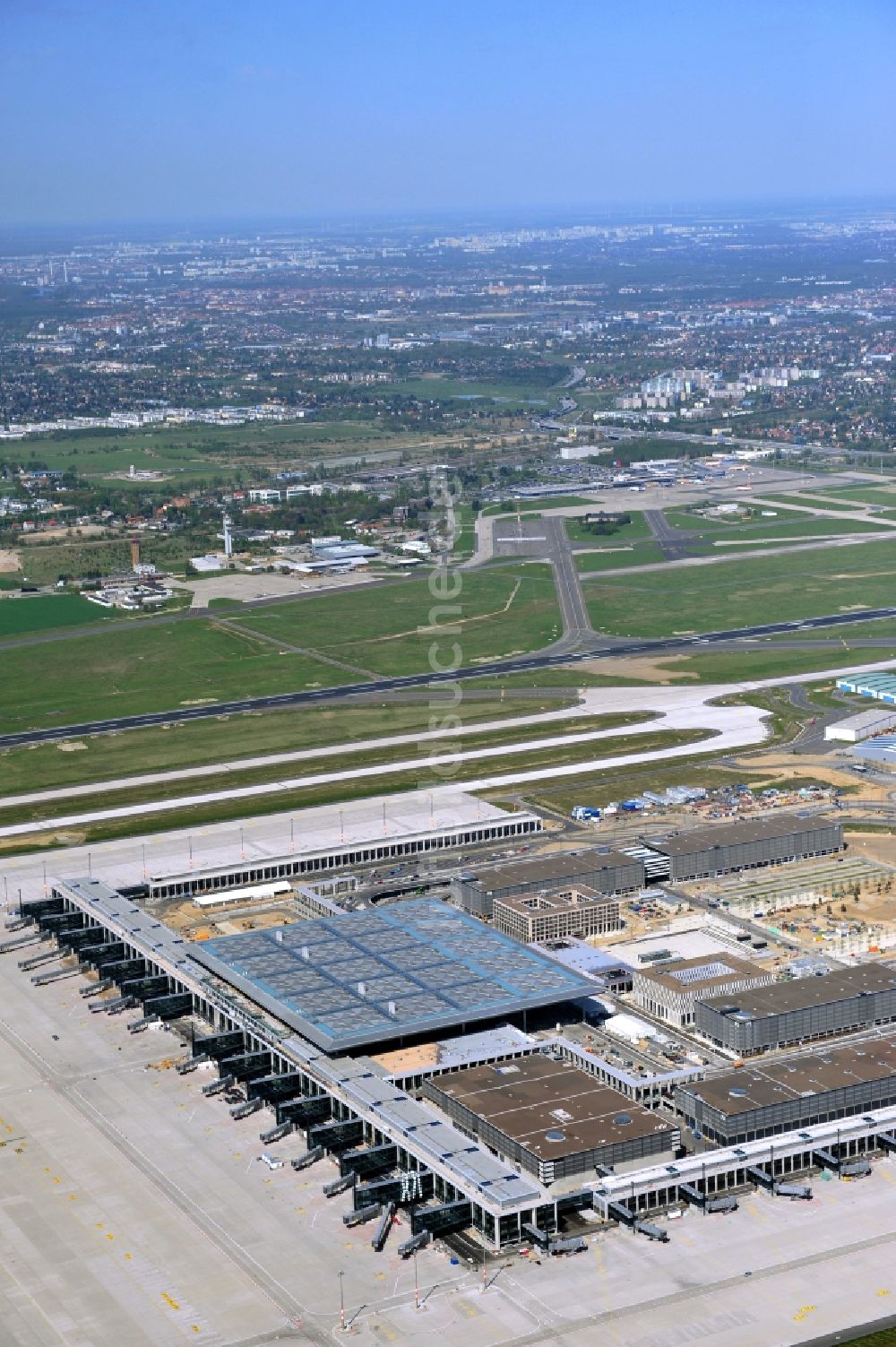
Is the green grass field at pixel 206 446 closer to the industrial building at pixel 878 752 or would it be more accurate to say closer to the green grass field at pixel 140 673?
the green grass field at pixel 140 673

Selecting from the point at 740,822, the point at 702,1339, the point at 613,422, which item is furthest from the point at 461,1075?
the point at 613,422

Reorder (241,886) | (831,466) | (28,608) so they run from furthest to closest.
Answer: (831,466)
(28,608)
(241,886)

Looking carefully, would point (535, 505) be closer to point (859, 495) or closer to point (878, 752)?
point (859, 495)

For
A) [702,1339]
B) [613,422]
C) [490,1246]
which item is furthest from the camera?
[613,422]

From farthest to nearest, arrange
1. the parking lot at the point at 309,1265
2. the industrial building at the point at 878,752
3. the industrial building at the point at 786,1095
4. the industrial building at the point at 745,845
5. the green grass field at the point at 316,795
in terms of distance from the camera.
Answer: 1. the industrial building at the point at 878,752
2. the green grass field at the point at 316,795
3. the industrial building at the point at 745,845
4. the industrial building at the point at 786,1095
5. the parking lot at the point at 309,1265

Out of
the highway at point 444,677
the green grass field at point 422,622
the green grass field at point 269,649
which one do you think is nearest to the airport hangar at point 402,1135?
the highway at point 444,677

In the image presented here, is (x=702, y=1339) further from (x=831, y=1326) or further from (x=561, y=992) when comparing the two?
(x=561, y=992)
